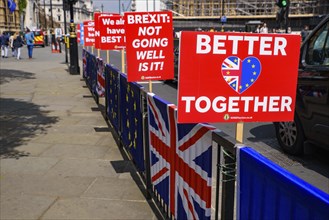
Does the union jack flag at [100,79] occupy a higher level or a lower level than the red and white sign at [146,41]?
lower

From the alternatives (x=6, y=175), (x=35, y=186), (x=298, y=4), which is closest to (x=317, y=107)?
(x=35, y=186)

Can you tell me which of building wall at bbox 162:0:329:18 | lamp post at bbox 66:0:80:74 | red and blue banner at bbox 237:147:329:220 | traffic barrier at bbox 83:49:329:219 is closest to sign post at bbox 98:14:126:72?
traffic barrier at bbox 83:49:329:219

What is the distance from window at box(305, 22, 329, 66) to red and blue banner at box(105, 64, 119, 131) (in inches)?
113

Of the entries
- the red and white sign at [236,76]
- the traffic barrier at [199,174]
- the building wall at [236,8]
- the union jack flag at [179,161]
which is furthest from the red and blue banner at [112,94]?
the building wall at [236,8]

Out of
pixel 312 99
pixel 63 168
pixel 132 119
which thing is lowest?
pixel 63 168

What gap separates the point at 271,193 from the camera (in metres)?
1.84

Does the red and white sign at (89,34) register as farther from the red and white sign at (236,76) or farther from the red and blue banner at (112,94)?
the red and white sign at (236,76)

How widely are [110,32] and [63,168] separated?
4517 mm

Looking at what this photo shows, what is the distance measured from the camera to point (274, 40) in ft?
8.13

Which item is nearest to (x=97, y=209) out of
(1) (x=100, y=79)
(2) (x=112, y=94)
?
(2) (x=112, y=94)

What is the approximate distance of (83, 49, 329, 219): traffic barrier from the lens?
1.71 metres

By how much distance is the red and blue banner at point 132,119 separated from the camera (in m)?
4.62

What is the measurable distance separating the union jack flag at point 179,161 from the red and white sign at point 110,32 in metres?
5.33

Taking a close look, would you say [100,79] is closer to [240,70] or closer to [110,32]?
[110,32]
